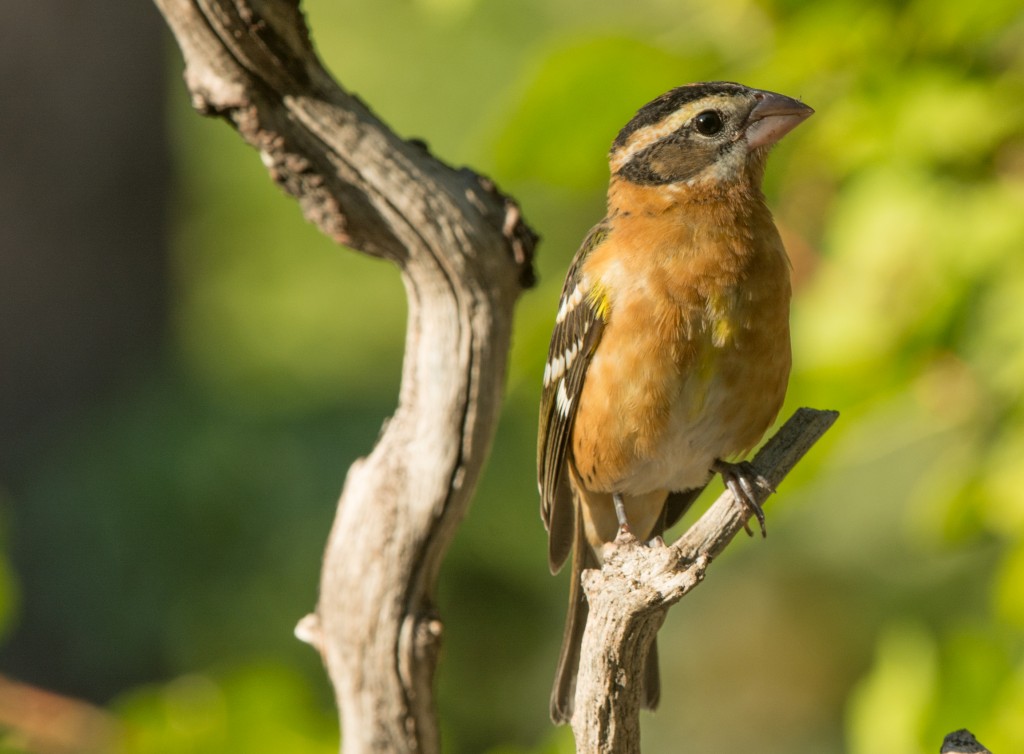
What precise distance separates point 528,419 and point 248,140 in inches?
180

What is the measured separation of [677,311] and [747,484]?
0.46 metres

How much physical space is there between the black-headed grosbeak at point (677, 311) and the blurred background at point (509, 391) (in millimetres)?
147

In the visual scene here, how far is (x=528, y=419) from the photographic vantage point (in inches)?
287

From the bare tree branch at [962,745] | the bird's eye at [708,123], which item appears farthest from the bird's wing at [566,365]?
the bare tree branch at [962,745]

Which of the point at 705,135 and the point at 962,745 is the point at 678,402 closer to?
the point at 705,135

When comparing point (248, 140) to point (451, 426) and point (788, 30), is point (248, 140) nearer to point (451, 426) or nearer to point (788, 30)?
point (451, 426)

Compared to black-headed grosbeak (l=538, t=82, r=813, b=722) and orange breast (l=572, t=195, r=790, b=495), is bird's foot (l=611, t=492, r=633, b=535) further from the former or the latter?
orange breast (l=572, t=195, r=790, b=495)

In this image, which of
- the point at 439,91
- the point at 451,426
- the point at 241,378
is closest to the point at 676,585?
the point at 451,426

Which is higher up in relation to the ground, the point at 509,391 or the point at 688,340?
the point at 509,391

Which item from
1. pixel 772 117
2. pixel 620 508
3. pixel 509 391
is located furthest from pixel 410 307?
pixel 772 117

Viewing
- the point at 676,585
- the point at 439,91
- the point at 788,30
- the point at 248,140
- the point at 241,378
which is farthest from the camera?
the point at 439,91

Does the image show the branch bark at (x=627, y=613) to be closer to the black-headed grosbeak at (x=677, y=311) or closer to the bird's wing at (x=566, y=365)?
the black-headed grosbeak at (x=677, y=311)

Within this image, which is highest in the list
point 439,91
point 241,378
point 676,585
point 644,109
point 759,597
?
point 439,91

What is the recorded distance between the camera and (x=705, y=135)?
314 centimetres
